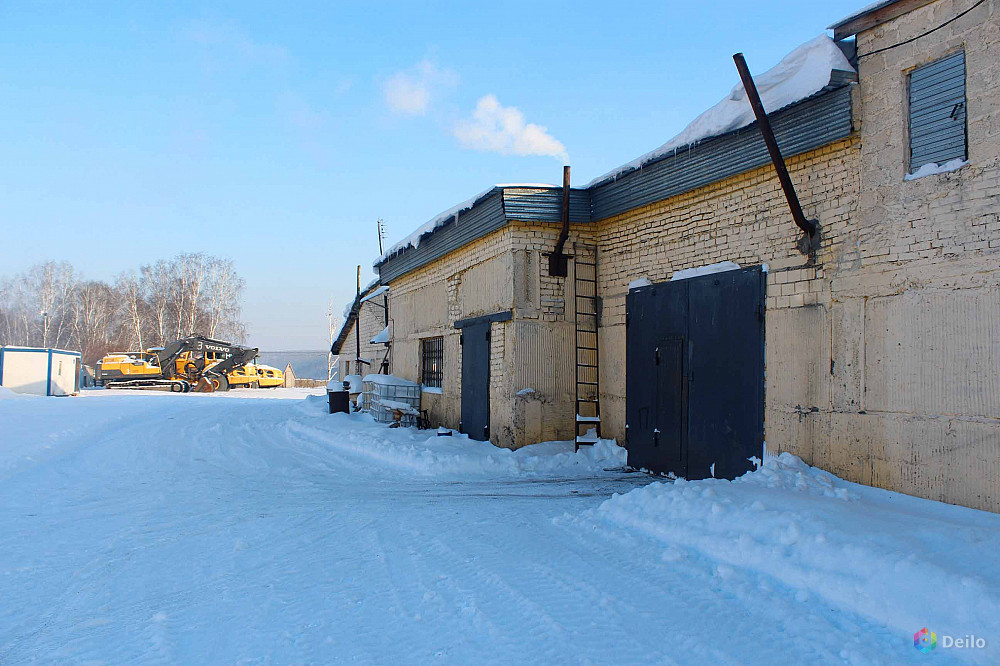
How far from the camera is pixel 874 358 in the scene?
6301 mm

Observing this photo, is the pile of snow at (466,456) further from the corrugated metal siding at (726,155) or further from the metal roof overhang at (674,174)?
the corrugated metal siding at (726,155)

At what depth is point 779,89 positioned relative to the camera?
286 inches

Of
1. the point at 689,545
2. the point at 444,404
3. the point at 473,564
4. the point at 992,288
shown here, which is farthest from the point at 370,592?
the point at 444,404

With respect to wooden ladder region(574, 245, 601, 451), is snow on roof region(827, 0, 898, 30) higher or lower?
higher

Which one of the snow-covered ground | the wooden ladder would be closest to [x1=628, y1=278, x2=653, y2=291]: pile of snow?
the wooden ladder

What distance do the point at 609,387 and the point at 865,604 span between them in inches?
261

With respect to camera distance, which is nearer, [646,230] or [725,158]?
[725,158]

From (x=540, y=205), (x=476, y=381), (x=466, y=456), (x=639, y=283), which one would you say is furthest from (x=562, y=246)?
(x=466, y=456)

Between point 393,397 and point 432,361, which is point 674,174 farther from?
point 393,397

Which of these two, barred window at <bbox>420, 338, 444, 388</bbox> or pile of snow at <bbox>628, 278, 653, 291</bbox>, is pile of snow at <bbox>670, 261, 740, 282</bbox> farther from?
barred window at <bbox>420, 338, 444, 388</bbox>

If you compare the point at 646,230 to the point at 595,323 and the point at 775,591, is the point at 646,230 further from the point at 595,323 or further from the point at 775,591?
A: the point at 775,591

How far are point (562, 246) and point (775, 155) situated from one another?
4207mm

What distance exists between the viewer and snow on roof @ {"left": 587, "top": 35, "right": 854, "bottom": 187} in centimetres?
662

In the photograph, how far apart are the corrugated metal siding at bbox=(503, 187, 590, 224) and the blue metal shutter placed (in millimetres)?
5262
